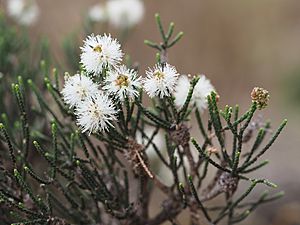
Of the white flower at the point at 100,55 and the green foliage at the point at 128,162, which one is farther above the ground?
the white flower at the point at 100,55

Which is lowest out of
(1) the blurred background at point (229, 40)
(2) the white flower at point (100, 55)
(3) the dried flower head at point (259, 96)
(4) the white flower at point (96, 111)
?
(3) the dried flower head at point (259, 96)

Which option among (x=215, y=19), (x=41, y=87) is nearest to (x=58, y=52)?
(x=215, y=19)

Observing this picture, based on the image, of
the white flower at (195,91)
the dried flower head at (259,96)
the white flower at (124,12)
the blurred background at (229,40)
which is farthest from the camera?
the blurred background at (229,40)

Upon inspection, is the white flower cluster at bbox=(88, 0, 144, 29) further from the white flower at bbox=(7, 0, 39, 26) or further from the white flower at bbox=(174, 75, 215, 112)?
the white flower at bbox=(174, 75, 215, 112)

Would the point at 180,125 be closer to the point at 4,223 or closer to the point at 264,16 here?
the point at 4,223

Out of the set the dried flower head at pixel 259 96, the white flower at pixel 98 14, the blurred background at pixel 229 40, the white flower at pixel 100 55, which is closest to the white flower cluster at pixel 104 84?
the white flower at pixel 100 55

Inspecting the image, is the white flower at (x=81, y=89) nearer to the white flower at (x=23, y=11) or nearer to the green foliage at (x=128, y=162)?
the green foliage at (x=128, y=162)

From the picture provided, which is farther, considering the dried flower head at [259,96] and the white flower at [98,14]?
the white flower at [98,14]
